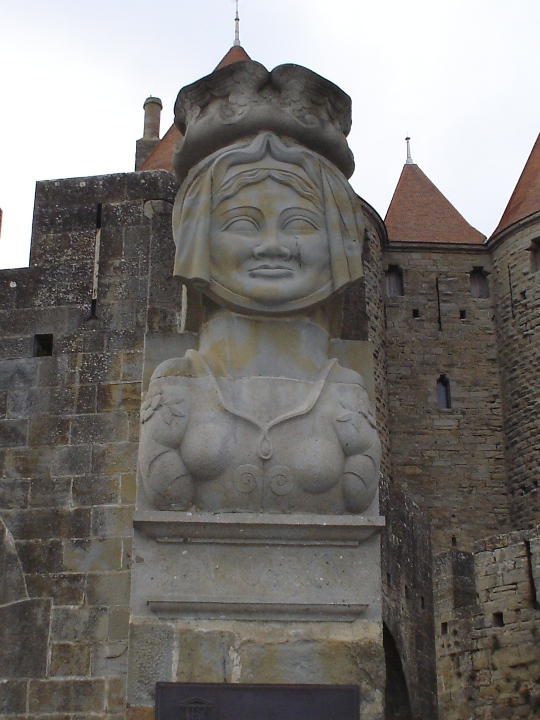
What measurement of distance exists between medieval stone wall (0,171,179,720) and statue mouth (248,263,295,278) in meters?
4.02

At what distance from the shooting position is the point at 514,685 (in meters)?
12.7

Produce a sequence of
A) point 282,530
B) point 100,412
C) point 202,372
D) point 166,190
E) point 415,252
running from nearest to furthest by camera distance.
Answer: point 282,530, point 202,372, point 100,412, point 166,190, point 415,252

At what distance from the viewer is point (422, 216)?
3016 centimetres

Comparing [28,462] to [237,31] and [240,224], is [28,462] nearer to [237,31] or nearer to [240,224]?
[240,224]

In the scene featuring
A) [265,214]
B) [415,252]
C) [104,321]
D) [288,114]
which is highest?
[415,252]

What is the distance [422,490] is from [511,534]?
12.5 meters

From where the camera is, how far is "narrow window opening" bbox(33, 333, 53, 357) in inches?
323

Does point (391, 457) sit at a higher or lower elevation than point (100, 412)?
higher

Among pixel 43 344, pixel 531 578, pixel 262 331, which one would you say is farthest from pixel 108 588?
pixel 531 578

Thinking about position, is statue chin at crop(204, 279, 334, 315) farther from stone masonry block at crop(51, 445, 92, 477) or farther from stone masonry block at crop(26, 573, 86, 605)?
stone masonry block at crop(51, 445, 92, 477)

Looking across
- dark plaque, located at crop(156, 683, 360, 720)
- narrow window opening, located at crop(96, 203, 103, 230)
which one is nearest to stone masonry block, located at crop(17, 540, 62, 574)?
narrow window opening, located at crop(96, 203, 103, 230)

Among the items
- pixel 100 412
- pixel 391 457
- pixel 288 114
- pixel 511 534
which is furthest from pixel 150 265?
pixel 391 457

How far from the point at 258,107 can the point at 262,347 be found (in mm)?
750

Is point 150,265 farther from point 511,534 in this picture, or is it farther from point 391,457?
point 391,457
